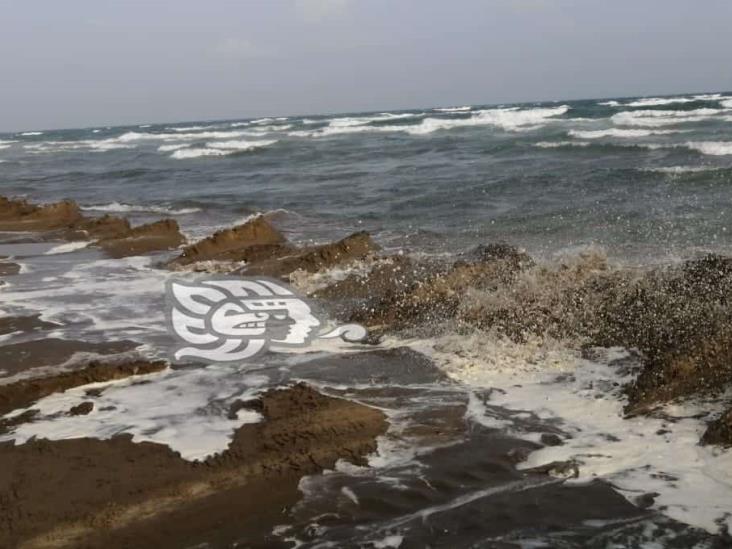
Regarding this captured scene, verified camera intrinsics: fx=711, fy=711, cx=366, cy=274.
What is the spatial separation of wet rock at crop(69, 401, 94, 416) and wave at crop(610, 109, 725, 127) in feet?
92.9

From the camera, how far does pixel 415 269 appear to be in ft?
25.0

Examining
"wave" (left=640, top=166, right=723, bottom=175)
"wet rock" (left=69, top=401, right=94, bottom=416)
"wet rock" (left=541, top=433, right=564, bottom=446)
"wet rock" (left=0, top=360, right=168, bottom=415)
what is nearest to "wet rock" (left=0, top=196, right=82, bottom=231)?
"wet rock" (left=0, top=360, right=168, bottom=415)

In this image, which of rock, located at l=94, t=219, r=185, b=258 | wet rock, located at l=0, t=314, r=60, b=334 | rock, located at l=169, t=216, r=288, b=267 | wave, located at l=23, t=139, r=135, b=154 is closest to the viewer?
wet rock, located at l=0, t=314, r=60, b=334

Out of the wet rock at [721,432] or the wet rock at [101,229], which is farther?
the wet rock at [101,229]

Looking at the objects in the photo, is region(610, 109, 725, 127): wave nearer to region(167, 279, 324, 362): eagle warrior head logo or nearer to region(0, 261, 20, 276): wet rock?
region(167, 279, 324, 362): eagle warrior head logo

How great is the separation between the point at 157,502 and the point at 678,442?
100 inches

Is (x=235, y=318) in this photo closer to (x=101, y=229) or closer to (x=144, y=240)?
(x=144, y=240)

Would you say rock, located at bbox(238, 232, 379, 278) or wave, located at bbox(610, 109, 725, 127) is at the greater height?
wave, located at bbox(610, 109, 725, 127)

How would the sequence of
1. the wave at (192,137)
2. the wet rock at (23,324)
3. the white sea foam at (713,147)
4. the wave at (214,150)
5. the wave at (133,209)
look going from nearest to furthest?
the wet rock at (23,324), the wave at (133,209), the white sea foam at (713,147), the wave at (214,150), the wave at (192,137)

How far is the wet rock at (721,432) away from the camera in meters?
3.46

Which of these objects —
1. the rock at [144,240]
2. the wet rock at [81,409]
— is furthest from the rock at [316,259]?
the wet rock at [81,409]

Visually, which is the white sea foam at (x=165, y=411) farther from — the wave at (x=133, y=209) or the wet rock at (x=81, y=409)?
the wave at (x=133, y=209)

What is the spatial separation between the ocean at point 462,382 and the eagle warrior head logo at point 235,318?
0.24 m

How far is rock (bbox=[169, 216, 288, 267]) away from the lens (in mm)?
8742
